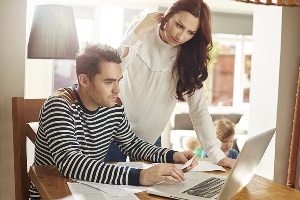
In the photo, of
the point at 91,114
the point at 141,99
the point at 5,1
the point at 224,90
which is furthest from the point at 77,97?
the point at 224,90

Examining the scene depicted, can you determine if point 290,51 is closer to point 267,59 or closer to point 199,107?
point 267,59

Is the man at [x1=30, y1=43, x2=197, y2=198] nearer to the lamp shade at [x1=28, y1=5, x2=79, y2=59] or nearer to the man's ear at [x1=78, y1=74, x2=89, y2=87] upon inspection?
the man's ear at [x1=78, y1=74, x2=89, y2=87]

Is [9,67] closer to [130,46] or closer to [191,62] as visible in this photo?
[130,46]

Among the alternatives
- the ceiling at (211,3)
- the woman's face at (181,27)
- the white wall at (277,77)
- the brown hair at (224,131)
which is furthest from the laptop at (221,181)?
the ceiling at (211,3)

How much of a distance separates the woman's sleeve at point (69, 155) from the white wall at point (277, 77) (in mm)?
1468

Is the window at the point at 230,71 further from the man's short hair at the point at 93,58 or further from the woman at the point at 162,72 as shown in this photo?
the man's short hair at the point at 93,58

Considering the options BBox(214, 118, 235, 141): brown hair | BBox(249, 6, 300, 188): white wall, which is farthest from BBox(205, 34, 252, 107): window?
BBox(249, 6, 300, 188): white wall

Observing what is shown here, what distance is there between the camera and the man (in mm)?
1479

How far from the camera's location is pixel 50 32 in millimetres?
2508

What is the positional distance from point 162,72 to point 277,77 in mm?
933

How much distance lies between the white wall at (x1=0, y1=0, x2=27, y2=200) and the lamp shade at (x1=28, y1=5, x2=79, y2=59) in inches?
7.4

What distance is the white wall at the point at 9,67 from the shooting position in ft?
7.50

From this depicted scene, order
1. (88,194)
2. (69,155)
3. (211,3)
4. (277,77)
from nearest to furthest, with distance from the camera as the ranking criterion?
(88,194) < (69,155) < (277,77) < (211,3)

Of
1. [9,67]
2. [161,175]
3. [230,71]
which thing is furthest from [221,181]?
[230,71]
